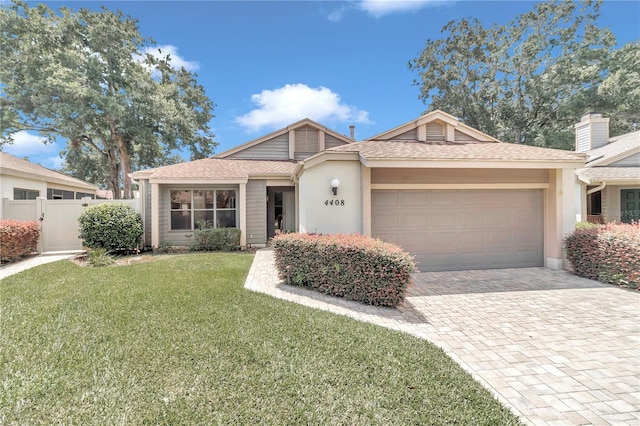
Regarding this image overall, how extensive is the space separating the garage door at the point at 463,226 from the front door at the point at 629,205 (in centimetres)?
773

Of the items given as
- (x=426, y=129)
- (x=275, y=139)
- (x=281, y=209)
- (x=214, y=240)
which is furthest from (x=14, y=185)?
(x=426, y=129)

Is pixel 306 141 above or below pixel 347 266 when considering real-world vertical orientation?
above

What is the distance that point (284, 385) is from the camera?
2982 millimetres

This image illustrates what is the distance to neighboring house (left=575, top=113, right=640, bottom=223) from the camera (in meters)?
12.0

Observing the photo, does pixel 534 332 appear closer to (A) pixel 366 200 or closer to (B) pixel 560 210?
(A) pixel 366 200

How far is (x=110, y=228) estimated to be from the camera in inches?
427

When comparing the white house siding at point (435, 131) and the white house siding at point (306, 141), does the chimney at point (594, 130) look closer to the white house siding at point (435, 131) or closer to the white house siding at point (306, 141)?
the white house siding at point (435, 131)

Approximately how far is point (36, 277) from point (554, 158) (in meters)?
13.3

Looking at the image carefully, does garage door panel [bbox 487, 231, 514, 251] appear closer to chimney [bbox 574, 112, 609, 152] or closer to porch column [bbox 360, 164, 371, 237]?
porch column [bbox 360, 164, 371, 237]

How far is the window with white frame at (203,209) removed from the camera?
12461 millimetres

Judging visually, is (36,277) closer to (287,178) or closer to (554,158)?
(287,178)

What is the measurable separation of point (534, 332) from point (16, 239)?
13.5m

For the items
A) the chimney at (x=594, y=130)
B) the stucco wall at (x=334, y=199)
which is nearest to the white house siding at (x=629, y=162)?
the chimney at (x=594, y=130)

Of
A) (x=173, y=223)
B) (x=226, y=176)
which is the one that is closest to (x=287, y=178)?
(x=226, y=176)
